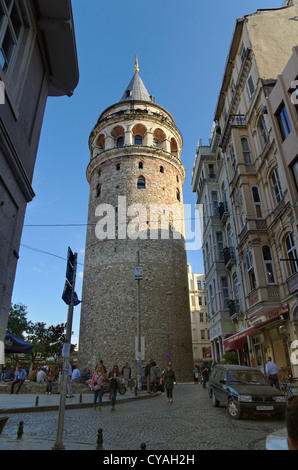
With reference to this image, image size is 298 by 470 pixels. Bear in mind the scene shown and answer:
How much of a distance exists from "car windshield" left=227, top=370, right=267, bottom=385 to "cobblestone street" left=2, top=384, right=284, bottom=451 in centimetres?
100

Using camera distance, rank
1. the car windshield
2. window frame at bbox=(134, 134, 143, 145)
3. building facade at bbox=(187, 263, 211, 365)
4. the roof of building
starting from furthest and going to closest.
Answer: building facade at bbox=(187, 263, 211, 365), window frame at bbox=(134, 134, 143, 145), the car windshield, the roof of building

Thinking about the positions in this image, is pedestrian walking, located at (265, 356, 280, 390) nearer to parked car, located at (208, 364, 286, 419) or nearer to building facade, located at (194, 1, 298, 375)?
building facade, located at (194, 1, 298, 375)

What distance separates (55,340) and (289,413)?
4326cm

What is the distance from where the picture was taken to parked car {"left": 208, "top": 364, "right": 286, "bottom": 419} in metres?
8.25

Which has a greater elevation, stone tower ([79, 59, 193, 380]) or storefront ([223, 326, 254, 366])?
stone tower ([79, 59, 193, 380])

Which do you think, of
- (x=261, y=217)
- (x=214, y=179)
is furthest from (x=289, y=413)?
(x=214, y=179)

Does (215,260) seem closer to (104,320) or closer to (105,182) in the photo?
(104,320)

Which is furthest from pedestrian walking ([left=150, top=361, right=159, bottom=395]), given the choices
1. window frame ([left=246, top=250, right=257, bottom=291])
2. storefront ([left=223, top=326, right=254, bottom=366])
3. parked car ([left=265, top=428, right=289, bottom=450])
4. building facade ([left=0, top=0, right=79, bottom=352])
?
parked car ([left=265, top=428, right=289, bottom=450])

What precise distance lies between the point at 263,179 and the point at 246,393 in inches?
437

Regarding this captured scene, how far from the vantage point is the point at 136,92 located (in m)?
37.9

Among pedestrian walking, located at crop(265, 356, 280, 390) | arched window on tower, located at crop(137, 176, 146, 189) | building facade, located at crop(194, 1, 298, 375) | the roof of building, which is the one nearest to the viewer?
the roof of building

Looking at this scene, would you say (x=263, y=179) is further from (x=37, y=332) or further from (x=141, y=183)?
(x=37, y=332)

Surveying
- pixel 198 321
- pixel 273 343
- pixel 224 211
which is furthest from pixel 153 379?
pixel 198 321
